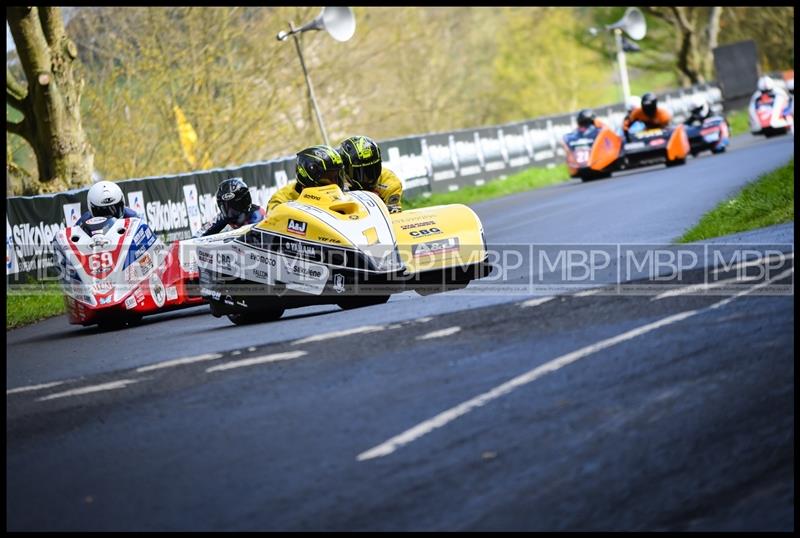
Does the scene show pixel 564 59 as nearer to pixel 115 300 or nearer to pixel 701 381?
pixel 115 300

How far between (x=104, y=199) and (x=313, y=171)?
2735 millimetres

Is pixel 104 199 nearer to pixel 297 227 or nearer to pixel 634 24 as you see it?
pixel 297 227

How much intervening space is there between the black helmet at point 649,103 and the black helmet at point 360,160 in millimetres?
14105

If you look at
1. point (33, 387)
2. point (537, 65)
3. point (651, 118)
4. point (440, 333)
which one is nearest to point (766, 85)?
point (651, 118)

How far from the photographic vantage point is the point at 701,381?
6.39 metres

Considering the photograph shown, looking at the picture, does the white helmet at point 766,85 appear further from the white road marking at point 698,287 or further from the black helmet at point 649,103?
the white road marking at point 698,287

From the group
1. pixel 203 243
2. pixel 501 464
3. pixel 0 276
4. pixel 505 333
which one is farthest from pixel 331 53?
pixel 501 464

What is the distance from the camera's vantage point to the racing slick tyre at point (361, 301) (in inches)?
424

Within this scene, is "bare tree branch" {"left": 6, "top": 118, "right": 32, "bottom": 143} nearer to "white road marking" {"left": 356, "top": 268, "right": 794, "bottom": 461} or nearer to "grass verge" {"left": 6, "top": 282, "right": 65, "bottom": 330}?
"grass verge" {"left": 6, "top": 282, "right": 65, "bottom": 330}

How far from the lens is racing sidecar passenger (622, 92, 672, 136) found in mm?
24938

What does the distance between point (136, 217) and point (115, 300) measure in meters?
1.02

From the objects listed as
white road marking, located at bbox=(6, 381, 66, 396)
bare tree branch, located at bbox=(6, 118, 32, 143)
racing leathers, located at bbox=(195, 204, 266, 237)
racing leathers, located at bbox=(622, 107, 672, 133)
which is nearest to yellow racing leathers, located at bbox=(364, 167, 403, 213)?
racing leathers, located at bbox=(195, 204, 266, 237)

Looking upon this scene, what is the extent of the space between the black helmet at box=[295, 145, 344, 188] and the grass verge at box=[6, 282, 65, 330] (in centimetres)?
484

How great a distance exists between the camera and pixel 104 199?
42.2 ft
